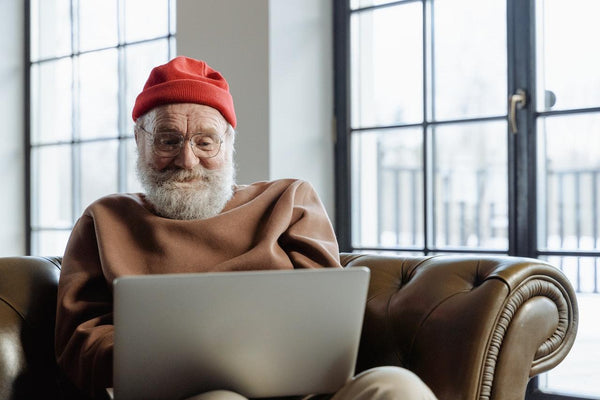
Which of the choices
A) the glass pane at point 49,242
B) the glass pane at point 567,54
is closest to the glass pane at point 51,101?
the glass pane at point 49,242

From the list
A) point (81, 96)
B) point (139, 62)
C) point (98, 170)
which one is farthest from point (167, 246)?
point (81, 96)

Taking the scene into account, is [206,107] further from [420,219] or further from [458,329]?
[420,219]

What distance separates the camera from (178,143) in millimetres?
1978

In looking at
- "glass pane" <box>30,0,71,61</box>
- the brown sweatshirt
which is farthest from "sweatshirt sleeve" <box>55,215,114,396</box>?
"glass pane" <box>30,0,71,61</box>

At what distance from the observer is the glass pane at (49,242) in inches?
164

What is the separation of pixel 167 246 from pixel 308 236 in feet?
1.15

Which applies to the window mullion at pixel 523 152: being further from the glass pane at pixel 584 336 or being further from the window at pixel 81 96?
the window at pixel 81 96

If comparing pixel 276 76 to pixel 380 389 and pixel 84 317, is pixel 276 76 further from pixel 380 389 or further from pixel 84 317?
pixel 380 389

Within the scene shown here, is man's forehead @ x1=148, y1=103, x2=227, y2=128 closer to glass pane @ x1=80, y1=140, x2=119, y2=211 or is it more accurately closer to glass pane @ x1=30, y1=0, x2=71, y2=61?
glass pane @ x1=80, y1=140, x2=119, y2=211

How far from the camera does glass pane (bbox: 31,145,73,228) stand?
4156 millimetres

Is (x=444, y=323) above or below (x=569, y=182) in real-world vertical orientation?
below

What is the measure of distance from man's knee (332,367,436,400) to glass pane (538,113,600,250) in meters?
1.32

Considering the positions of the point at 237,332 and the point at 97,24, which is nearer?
the point at 237,332

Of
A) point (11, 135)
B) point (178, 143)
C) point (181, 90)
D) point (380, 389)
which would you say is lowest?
point (380, 389)
